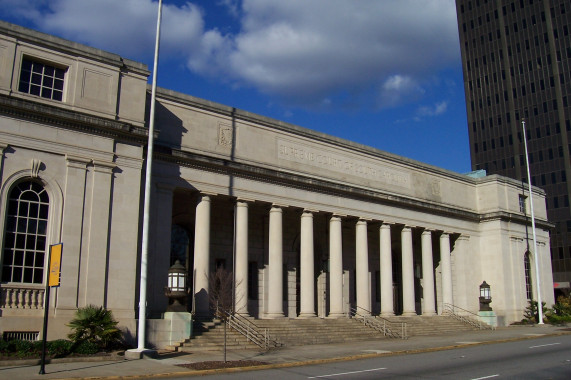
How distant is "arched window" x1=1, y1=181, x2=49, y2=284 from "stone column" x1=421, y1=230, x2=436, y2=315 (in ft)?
96.0

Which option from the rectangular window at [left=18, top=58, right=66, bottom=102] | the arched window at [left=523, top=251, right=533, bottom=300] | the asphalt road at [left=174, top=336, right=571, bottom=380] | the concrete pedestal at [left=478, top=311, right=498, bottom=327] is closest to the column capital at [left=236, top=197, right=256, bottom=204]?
the rectangular window at [left=18, top=58, right=66, bottom=102]

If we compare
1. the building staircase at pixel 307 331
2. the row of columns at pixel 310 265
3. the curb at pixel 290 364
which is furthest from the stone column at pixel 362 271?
the curb at pixel 290 364

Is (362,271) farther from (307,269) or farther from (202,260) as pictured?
(202,260)

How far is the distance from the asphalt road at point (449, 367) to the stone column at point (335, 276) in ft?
38.7

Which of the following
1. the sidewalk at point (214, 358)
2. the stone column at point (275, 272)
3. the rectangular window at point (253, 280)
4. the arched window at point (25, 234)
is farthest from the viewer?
the rectangular window at point (253, 280)

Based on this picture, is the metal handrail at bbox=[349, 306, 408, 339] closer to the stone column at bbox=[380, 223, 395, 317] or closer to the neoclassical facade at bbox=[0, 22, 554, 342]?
the neoclassical facade at bbox=[0, 22, 554, 342]

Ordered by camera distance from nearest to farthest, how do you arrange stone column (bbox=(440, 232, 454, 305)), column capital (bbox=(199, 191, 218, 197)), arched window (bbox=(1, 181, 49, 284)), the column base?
1. the column base
2. arched window (bbox=(1, 181, 49, 284))
3. column capital (bbox=(199, 191, 218, 197))
4. stone column (bbox=(440, 232, 454, 305))

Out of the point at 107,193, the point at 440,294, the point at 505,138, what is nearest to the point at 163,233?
the point at 107,193

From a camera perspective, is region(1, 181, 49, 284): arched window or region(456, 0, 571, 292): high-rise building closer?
region(1, 181, 49, 284): arched window

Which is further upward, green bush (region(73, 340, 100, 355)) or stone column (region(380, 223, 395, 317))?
stone column (region(380, 223, 395, 317))

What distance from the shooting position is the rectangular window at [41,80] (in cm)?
2589

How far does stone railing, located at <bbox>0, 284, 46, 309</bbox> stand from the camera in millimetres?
23469

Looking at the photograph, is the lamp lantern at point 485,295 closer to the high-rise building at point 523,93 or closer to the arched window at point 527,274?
the arched window at point 527,274

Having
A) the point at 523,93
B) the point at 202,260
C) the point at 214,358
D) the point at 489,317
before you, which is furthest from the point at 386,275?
the point at 523,93
